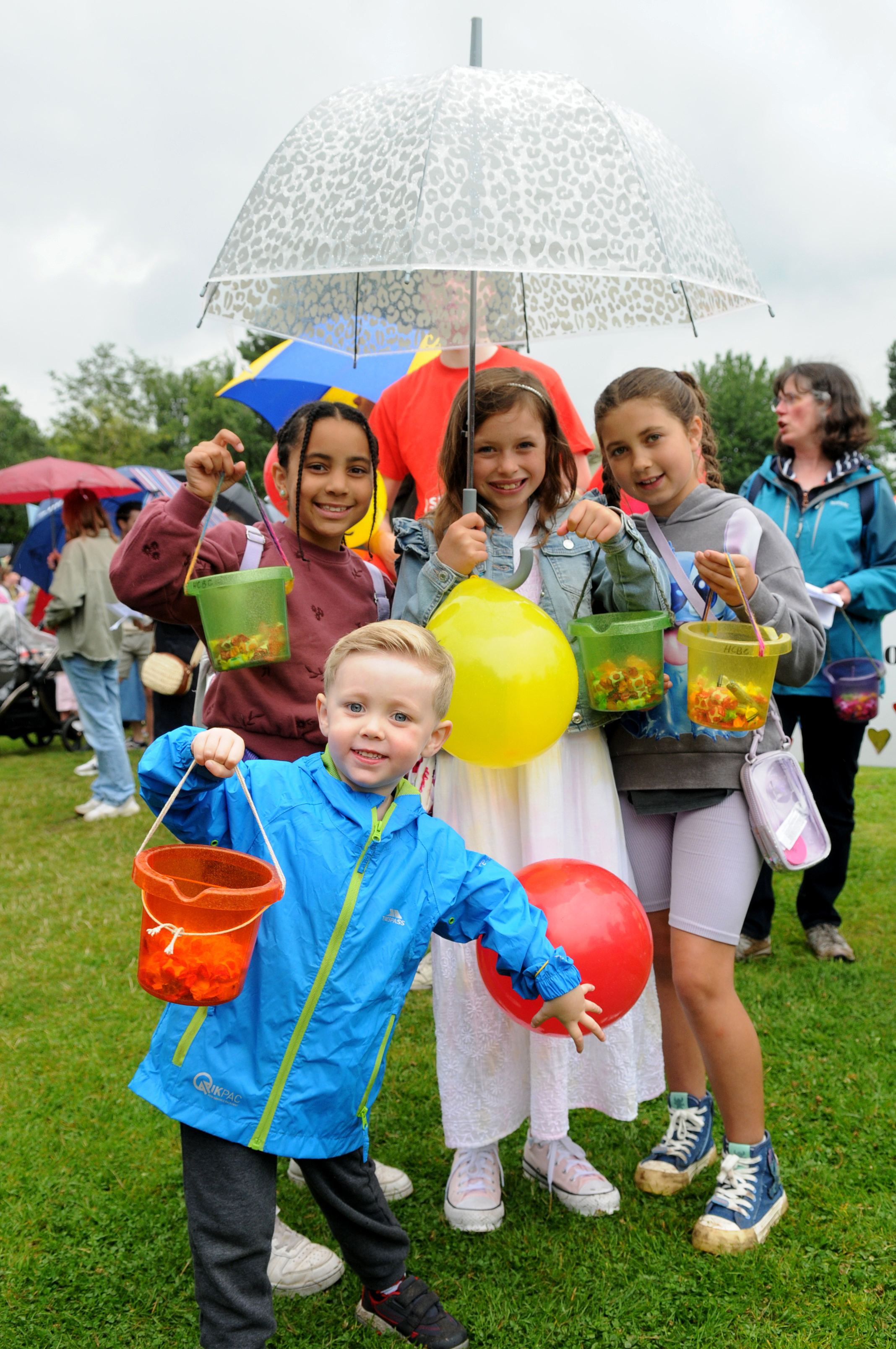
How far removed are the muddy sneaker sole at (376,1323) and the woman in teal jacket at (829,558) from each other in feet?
8.05

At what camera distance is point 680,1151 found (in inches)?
104

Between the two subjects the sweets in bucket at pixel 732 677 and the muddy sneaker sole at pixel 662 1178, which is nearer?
the sweets in bucket at pixel 732 677

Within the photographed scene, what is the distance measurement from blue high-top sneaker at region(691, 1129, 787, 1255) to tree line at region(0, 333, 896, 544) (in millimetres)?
18707

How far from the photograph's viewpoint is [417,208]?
2.05 meters

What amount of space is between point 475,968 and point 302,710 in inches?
30.7

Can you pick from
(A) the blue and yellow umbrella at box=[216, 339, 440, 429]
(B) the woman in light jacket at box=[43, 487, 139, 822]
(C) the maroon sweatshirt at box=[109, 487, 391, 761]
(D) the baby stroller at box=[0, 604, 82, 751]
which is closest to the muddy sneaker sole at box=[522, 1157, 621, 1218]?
(C) the maroon sweatshirt at box=[109, 487, 391, 761]

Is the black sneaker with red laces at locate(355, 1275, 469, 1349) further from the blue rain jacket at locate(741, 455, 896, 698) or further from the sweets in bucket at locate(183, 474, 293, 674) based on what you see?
the blue rain jacket at locate(741, 455, 896, 698)

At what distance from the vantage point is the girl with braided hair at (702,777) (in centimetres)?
235

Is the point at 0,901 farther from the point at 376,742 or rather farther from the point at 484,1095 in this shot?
the point at 376,742

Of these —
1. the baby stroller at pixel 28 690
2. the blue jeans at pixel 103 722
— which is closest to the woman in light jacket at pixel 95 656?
the blue jeans at pixel 103 722

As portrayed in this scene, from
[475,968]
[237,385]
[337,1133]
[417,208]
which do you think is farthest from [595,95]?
[237,385]

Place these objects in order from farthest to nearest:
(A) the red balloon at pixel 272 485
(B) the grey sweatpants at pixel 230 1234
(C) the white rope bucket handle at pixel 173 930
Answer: (A) the red balloon at pixel 272 485
(B) the grey sweatpants at pixel 230 1234
(C) the white rope bucket handle at pixel 173 930

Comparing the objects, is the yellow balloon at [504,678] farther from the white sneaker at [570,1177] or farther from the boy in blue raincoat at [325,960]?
the white sneaker at [570,1177]

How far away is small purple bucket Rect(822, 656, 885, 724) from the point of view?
3.97 m
